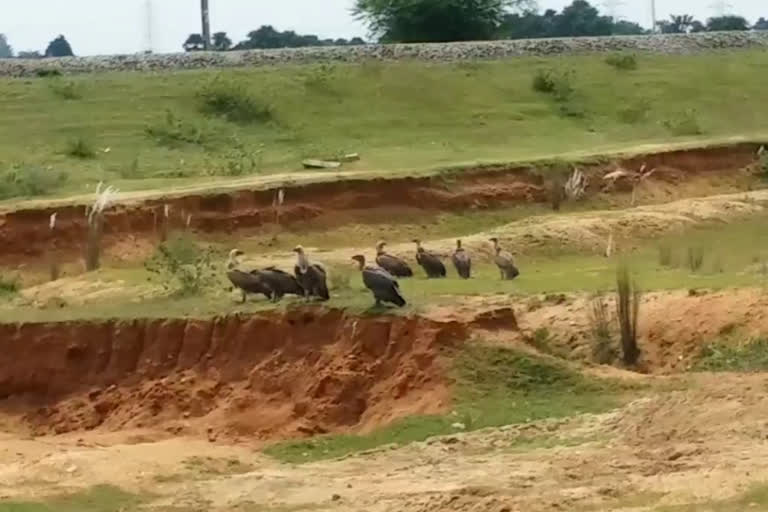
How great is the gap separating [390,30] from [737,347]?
4215cm

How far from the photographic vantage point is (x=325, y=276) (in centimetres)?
2084

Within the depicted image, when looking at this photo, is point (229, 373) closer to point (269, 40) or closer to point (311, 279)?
point (311, 279)

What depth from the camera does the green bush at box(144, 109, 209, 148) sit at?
137 ft

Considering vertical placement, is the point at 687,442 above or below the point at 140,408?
Result: above

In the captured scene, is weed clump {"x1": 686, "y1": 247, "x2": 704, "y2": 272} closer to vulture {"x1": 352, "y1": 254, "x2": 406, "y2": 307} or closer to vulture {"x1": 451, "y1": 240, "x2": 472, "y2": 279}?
vulture {"x1": 451, "y1": 240, "x2": 472, "y2": 279}

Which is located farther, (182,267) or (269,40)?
(269,40)

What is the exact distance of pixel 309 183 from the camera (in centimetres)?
3362

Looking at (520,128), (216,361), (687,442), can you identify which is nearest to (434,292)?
(216,361)

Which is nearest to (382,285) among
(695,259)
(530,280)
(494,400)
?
(494,400)

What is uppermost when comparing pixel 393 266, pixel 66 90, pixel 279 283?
pixel 66 90

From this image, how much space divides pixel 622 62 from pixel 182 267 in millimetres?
28349

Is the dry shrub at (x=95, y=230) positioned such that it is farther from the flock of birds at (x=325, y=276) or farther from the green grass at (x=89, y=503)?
the green grass at (x=89, y=503)

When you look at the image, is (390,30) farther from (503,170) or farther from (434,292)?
(434,292)

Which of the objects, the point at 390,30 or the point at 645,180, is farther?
the point at 390,30
